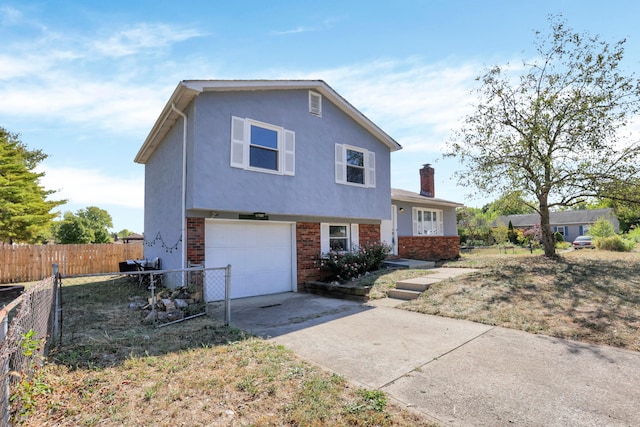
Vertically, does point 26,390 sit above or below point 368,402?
above

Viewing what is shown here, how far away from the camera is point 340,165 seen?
35.4ft

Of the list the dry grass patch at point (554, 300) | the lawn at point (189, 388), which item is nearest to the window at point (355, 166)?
the dry grass patch at point (554, 300)

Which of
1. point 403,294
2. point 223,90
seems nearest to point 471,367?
point 403,294

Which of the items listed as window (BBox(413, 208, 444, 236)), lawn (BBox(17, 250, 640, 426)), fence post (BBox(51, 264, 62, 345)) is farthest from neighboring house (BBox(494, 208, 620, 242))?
fence post (BBox(51, 264, 62, 345))

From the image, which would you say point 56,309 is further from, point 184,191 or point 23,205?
point 23,205

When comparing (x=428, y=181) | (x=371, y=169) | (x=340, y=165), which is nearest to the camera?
(x=340, y=165)

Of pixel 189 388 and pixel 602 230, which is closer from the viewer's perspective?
pixel 189 388

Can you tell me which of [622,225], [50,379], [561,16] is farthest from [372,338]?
[622,225]

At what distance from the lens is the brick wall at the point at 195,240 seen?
7.93m

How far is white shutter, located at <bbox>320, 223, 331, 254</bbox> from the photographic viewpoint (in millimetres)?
10906

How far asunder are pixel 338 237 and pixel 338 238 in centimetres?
4

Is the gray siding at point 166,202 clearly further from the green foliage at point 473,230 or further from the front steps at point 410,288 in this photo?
the green foliage at point 473,230

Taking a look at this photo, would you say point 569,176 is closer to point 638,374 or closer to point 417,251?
point 417,251

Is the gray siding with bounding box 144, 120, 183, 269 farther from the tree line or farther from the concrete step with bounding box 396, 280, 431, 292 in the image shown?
the tree line
